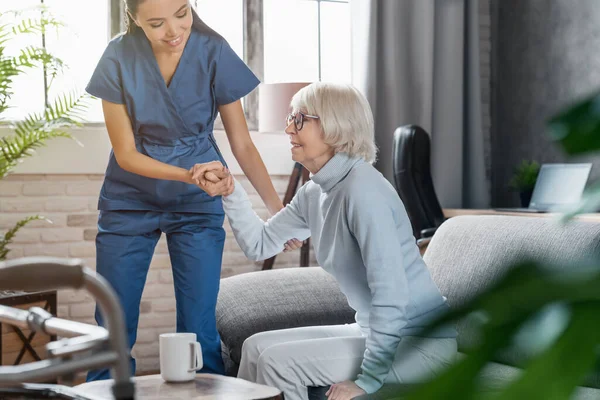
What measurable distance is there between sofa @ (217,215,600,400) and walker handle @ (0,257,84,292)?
4.66ft

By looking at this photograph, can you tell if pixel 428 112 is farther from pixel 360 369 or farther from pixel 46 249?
pixel 360 369

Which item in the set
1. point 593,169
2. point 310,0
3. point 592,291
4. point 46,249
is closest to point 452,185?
point 593,169

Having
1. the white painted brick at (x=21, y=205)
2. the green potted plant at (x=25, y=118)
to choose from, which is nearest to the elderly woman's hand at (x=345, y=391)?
the green potted plant at (x=25, y=118)

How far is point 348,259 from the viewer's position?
1861 mm

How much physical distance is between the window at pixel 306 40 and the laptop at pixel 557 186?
49.9 inches

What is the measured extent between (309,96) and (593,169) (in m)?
2.70

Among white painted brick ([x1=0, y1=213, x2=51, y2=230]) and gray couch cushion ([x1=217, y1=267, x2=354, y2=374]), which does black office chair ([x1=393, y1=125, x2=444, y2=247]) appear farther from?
white painted brick ([x1=0, y1=213, x2=51, y2=230])

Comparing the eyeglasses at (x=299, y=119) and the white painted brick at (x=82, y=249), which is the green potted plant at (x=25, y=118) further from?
the eyeglasses at (x=299, y=119)

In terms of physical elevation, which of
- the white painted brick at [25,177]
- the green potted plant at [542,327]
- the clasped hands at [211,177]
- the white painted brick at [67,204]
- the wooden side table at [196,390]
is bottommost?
the wooden side table at [196,390]

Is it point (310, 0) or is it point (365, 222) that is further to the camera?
point (310, 0)

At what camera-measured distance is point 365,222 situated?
5.78 ft

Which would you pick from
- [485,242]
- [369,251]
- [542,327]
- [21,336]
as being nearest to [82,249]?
[21,336]

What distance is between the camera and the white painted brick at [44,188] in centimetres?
369

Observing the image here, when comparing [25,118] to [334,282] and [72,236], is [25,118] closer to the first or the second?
[72,236]
